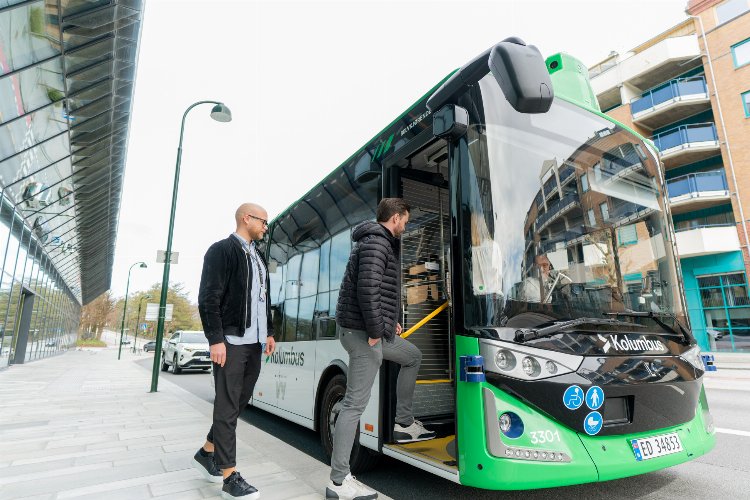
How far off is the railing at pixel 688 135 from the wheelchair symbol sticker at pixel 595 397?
23.9 m

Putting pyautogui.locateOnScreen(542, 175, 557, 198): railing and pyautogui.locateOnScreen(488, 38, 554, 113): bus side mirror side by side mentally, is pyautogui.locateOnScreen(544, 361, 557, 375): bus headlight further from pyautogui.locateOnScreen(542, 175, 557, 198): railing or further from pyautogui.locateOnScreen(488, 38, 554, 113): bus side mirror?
pyautogui.locateOnScreen(488, 38, 554, 113): bus side mirror

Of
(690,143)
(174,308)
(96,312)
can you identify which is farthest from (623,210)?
(174,308)

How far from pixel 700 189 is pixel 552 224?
23855 millimetres

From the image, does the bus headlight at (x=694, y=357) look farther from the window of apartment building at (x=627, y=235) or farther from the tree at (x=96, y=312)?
the tree at (x=96, y=312)

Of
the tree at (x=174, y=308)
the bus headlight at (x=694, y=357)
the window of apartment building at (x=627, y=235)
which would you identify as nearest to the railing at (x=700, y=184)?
the window of apartment building at (x=627, y=235)

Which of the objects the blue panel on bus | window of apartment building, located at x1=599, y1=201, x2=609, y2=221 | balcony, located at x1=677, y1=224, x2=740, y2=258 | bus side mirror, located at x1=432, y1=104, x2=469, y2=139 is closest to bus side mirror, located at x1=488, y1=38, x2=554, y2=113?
bus side mirror, located at x1=432, y1=104, x2=469, y2=139

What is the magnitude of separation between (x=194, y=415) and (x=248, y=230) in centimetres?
480

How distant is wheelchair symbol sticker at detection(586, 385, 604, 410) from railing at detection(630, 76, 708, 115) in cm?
2615

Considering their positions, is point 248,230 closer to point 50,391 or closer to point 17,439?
point 17,439

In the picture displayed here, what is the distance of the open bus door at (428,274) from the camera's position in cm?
402

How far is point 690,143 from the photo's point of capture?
22.1 metres

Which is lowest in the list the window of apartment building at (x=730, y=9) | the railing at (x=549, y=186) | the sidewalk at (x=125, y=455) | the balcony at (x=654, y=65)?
the sidewalk at (x=125, y=455)

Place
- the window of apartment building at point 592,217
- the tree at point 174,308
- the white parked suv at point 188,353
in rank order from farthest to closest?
1. the tree at point 174,308
2. the white parked suv at point 188,353
3. the window of apartment building at point 592,217

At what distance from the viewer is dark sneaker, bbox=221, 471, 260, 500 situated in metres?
3.05
